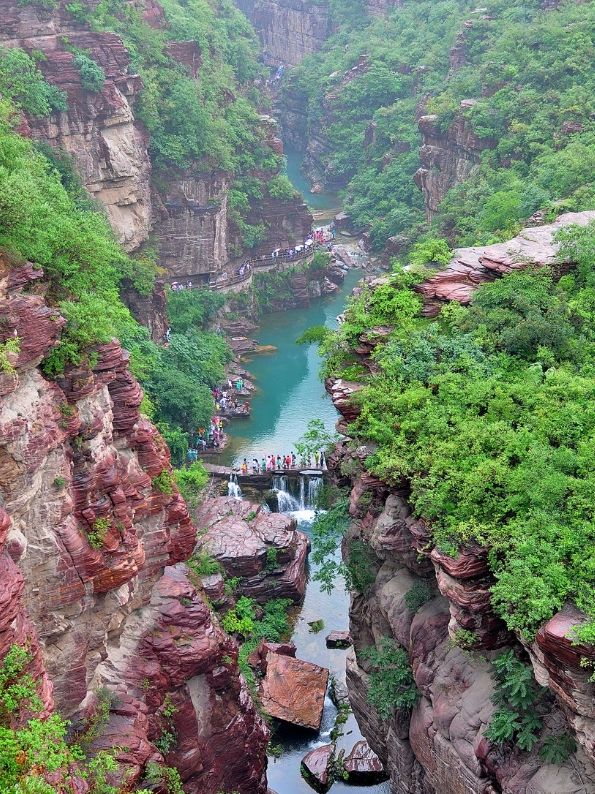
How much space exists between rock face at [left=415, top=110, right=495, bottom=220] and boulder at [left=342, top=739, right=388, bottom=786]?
38285 mm

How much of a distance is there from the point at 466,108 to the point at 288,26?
51177 millimetres

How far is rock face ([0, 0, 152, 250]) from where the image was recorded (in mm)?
43344

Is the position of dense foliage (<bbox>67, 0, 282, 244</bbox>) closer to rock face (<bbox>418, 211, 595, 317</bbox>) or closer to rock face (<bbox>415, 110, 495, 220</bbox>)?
rock face (<bbox>415, 110, 495, 220</bbox>)

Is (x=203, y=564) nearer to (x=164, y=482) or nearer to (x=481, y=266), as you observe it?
(x=164, y=482)

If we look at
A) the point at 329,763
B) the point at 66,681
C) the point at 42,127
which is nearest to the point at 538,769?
the point at 66,681

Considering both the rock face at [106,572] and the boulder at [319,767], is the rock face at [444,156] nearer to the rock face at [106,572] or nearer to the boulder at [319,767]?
the boulder at [319,767]

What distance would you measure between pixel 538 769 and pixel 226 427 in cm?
3025

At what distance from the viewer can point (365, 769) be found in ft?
80.8

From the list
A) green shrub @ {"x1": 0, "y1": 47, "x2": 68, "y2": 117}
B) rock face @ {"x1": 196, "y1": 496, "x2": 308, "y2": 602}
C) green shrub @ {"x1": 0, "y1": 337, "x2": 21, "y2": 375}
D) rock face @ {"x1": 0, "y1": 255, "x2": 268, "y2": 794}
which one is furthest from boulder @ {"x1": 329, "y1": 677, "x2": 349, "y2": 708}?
green shrub @ {"x1": 0, "y1": 47, "x2": 68, "y2": 117}

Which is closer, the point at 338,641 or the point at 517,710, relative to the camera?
the point at 517,710

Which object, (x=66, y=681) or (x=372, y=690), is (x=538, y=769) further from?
(x=66, y=681)

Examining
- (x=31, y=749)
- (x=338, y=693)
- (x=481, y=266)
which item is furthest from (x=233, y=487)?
(x=31, y=749)

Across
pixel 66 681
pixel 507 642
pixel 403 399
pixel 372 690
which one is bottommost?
pixel 372 690

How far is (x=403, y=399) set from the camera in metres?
19.2
